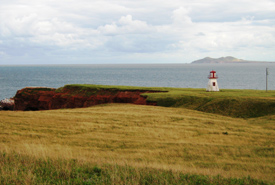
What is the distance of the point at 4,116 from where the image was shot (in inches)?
1025

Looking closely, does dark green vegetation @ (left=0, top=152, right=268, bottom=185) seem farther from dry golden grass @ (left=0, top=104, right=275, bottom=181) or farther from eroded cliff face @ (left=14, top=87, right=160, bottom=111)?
eroded cliff face @ (left=14, top=87, right=160, bottom=111)

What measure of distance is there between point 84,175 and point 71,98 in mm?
36696

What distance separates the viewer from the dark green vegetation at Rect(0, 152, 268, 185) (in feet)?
30.5

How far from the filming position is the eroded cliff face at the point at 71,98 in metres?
42.4

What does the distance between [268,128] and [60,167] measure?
1797 cm

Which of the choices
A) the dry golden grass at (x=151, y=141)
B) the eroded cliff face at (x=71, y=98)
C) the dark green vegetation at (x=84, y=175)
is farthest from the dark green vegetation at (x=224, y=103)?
the dark green vegetation at (x=84, y=175)

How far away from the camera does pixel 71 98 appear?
150 ft

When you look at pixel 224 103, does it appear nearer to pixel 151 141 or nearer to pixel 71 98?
pixel 151 141

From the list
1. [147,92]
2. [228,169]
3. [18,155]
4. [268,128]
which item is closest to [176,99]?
[147,92]

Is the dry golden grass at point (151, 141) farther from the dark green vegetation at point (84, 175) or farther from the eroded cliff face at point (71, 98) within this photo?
the eroded cliff face at point (71, 98)

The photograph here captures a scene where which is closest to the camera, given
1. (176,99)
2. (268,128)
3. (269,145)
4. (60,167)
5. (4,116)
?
(60,167)

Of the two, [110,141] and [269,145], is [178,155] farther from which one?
[269,145]

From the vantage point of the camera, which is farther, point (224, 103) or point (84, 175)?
point (224, 103)

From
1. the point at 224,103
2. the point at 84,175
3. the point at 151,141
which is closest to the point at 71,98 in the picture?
the point at 224,103
